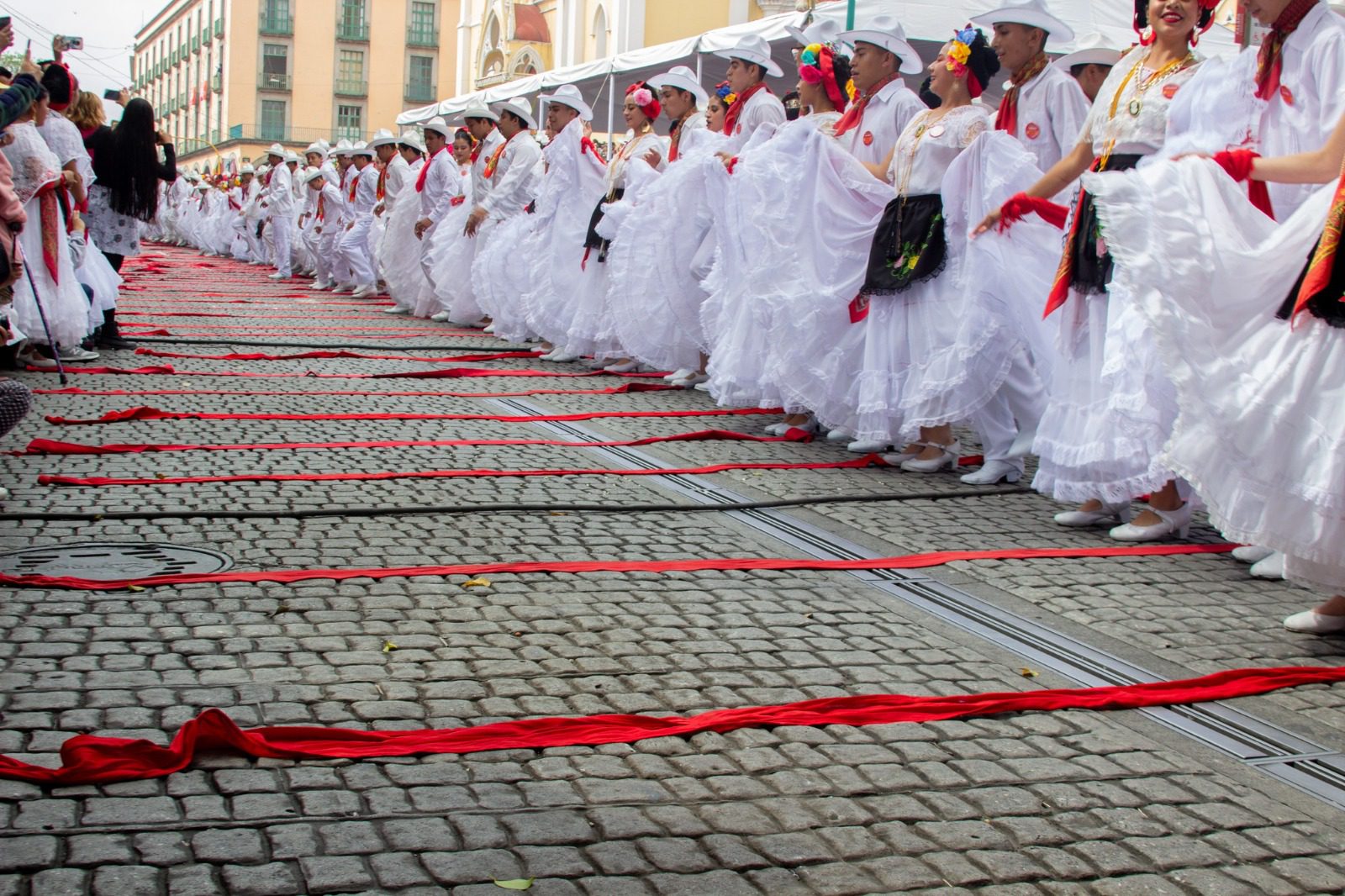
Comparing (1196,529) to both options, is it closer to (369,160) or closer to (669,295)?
(669,295)

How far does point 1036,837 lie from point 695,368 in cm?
740

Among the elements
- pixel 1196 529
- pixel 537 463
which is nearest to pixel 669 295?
pixel 537 463

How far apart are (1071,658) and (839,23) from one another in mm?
6833

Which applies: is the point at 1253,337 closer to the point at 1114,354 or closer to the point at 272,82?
the point at 1114,354

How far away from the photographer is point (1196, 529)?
5.84 m

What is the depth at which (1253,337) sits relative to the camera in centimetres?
425

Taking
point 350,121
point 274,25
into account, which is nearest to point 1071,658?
point 350,121

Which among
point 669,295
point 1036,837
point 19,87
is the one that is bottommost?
point 1036,837

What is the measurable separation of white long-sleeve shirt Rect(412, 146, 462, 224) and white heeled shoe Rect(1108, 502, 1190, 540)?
11.7 m

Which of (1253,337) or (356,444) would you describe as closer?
(1253,337)

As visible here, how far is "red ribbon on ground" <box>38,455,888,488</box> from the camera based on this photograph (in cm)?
585

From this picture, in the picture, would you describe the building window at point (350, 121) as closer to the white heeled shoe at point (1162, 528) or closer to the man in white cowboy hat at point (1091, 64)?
the man in white cowboy hat at point (1091, 64)

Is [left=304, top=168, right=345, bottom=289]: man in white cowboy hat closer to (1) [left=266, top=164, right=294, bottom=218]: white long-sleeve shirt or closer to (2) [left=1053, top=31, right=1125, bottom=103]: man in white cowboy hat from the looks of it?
(1) [left=266, top=164, right=294, bottom=218]: white long-sleeve shirt

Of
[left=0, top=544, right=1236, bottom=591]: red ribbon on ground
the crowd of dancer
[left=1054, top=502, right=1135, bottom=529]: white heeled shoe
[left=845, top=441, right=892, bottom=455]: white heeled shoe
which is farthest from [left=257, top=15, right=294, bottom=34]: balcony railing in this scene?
[left=0, top=544, right=1236, bottom=591]: red ribbon on ground
